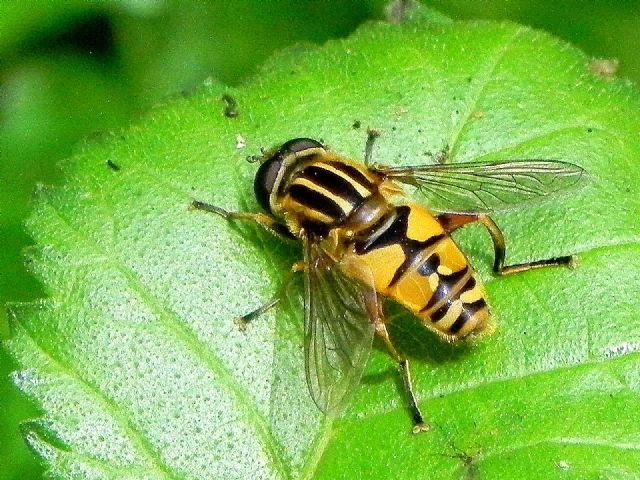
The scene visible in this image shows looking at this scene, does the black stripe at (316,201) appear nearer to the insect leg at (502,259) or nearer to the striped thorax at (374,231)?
the striped thorax at (374,231)

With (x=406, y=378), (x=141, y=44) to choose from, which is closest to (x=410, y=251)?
(x=406, y=378)

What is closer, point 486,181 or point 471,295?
point 471,295

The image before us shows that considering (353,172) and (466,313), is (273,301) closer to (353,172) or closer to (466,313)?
(353,172)

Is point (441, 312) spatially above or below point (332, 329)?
below

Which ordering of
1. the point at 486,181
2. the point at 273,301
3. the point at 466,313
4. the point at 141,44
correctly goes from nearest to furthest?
the point at 466,313, the point at 273,301, the point at 486,181, the point at 141,44

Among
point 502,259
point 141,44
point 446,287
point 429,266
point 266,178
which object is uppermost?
point 141,44

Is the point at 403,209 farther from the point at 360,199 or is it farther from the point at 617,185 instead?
the point at 617,185

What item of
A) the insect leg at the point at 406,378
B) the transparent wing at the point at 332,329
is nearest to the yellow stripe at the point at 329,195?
the transparent wing at the point at 332,329

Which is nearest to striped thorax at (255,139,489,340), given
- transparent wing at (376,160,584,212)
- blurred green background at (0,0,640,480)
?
transparent wing at (376,160,584,212)

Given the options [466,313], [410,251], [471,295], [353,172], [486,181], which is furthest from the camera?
[486,181]
